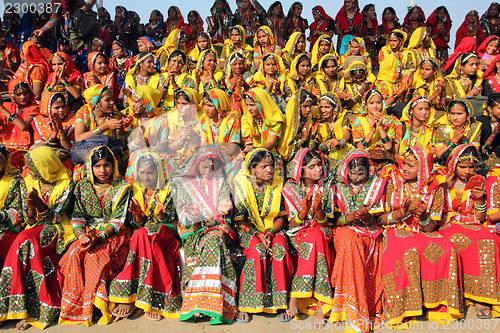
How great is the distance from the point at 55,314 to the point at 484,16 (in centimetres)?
980

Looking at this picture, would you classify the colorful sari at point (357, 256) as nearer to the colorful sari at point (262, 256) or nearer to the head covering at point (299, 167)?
the head covering at point (299, 167)

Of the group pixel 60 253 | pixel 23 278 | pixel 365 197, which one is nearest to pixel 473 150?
pixel 365 197

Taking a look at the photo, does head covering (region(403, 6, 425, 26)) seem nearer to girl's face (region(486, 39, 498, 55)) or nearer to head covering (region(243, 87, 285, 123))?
girl's face (region(486, 39, 498, 55))

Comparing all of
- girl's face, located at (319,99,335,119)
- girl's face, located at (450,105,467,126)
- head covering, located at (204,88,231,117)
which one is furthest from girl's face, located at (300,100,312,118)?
girl's face, located at (450,105,467,126)

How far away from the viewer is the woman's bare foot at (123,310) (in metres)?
3.45

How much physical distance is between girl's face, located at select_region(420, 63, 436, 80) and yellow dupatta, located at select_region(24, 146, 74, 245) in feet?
16.2

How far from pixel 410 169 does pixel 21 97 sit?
4843 mm

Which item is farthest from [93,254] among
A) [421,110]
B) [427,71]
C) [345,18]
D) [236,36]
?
[345,18]

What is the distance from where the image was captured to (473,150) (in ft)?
12.6

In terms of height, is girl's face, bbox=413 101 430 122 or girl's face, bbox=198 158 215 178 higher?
girl's face, bbox=413 101 430 122

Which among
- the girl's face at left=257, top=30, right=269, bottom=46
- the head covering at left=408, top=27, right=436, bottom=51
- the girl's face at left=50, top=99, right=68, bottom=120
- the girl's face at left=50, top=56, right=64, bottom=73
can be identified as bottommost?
the girl's face at left=50, top=99, right=68, bottom=120

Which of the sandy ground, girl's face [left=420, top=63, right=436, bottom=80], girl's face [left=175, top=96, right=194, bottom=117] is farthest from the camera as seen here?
girl's face [left=420, top=63, right=436, bottom=80]

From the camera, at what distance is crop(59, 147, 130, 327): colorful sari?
3430 mm

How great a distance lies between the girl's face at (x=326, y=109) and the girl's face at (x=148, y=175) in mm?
2328
